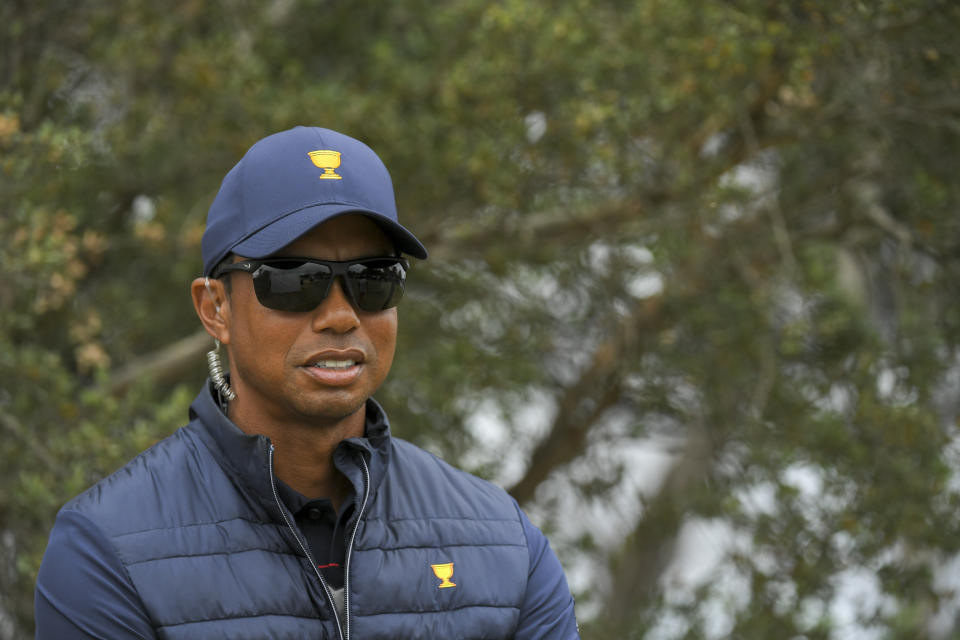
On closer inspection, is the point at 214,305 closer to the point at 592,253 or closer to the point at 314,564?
the point at 314,564

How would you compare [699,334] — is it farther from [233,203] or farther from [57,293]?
[233,203]

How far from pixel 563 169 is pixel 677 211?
2.16ft

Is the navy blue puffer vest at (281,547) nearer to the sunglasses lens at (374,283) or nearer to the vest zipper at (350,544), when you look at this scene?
the vest zipper at (350,544)

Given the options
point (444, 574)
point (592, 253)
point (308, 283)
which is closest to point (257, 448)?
point (308, 283)

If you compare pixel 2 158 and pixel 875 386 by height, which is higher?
pixel 2 158

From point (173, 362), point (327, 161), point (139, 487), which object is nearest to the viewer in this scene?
point (139, 487)

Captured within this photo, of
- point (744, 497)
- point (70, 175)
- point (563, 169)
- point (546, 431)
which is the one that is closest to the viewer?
point (70, 175)

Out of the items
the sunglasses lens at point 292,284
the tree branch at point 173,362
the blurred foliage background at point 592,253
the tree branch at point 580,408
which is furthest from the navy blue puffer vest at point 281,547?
the tree branch at point 580,408

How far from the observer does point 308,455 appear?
92.8 inches

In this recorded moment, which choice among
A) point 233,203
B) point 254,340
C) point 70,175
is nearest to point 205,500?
point 254,340

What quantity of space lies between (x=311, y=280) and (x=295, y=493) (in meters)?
0.41

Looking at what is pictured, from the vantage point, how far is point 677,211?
19.8 ft

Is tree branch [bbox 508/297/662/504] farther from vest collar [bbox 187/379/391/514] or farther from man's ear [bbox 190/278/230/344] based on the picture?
man's ear [bbox 190/278/230/344]

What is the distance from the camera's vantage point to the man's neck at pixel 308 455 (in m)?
2.34
